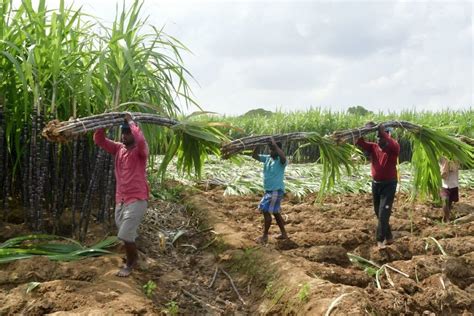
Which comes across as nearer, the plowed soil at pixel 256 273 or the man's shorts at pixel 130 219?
the plowed soil at pixel 256 273

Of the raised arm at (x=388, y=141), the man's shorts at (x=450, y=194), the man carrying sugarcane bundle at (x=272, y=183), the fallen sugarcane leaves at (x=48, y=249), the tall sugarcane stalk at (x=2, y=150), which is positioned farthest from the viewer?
the man's shorts at (x=450, y=194)

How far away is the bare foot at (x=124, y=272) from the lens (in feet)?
12.2

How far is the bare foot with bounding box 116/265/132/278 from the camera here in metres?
3.72

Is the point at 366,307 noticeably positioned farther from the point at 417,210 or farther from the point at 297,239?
the point at 417,210

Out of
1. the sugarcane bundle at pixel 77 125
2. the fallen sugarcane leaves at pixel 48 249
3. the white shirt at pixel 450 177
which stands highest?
the sugarcane bundle at pixel 77 125

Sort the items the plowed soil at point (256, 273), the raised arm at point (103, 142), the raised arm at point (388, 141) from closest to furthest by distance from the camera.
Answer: the plowed soil at point (256, 273)
the raised arm at point (103, 142)
the raised arm at point (388, 141)

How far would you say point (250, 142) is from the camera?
191 inches

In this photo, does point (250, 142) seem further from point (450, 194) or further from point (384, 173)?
point (450, 194)

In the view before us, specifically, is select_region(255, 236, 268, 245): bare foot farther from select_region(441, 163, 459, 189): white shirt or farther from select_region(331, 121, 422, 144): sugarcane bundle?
select_region(441, 163, 459, 189): white shirt

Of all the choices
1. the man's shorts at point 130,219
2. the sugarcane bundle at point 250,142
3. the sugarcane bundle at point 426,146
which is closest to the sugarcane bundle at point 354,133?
the sugarcane bundle at point 426,146

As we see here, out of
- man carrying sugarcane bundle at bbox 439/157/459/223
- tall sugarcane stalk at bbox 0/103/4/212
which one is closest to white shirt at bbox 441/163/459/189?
man carrying sugarcane bundle at bbox 439/157/459/223

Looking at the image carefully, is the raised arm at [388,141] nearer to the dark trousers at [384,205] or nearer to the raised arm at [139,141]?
the dark trousers at [384,205]

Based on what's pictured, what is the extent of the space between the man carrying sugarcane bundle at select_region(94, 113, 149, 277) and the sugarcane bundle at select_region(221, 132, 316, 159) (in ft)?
3.30

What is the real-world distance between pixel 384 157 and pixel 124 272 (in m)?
2.96
